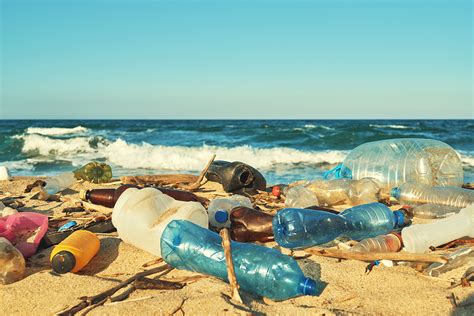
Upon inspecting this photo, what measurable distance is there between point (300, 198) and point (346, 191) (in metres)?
0.59

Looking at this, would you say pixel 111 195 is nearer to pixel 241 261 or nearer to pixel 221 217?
pixel 221 217

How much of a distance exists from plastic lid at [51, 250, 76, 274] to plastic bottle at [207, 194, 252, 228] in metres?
0.92

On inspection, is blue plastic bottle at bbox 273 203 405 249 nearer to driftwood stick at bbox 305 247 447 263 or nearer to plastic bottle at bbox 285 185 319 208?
driftwood stick at bbox 305 247 447 263

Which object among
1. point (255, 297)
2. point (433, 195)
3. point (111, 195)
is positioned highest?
point (111, 195)

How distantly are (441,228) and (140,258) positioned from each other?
6.20 feet

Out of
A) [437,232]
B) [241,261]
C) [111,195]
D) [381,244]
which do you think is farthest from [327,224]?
[111,195]

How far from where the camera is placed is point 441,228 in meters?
2.84

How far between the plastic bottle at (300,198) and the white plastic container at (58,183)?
106 inches


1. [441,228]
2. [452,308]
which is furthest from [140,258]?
[441,228]

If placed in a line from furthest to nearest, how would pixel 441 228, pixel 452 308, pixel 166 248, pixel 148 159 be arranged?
1. pixel 148 159
2. pixel 441 228
3. pixel 166 248
4. pixel 452 308

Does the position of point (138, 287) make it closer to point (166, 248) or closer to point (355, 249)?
point (166, 248)

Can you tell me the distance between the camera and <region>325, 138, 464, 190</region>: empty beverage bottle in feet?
16.3

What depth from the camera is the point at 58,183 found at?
17.1ft

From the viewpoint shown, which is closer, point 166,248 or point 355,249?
point 166,248
